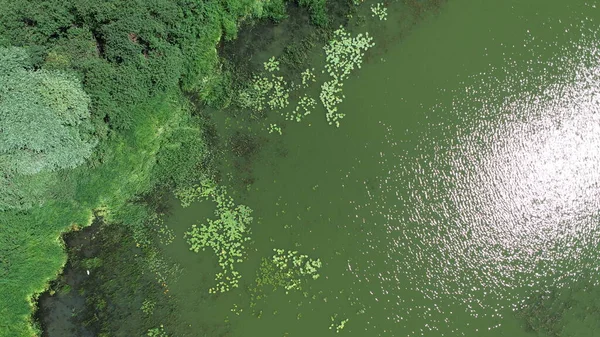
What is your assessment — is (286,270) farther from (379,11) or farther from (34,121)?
(379,11)

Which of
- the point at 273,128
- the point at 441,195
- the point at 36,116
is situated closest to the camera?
the point at 36,116

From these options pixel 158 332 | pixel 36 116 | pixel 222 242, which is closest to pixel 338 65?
pixel 222 242

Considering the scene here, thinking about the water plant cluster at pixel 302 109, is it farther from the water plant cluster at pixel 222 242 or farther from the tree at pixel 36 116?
the tree at pixel 36 116

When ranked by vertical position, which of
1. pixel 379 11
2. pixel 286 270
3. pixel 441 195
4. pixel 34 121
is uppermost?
pixel 379 11

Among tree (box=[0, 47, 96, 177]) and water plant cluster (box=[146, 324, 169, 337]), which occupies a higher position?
tree (box=[0, 47, 96, 177])

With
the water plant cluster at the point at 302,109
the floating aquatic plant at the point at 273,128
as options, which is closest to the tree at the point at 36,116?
the floating aquatic plant at the point at 273,128

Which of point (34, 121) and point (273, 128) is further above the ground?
point (34, 121)

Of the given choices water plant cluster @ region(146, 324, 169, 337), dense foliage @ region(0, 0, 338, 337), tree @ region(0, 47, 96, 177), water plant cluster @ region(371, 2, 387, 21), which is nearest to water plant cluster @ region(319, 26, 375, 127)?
dense foliage @ region(0, 0, 338, 337)

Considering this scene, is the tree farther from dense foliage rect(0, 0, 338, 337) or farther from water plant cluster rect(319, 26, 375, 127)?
water plant cluster rect(319, 26, 375, 127)
